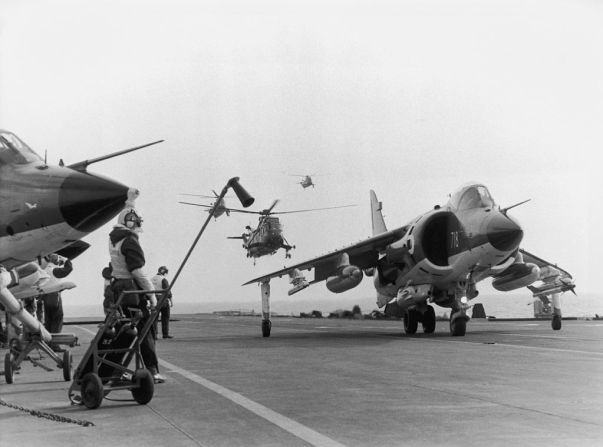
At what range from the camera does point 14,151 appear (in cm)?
1068

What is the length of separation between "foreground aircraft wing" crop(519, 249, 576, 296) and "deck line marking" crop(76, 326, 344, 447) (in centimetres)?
1638

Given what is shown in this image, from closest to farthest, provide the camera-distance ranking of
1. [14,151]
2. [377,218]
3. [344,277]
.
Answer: [14,151]
[344,277]
[377,218]

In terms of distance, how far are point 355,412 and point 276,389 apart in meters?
2.04

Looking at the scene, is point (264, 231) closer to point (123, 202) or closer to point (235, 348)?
point (235, 348)

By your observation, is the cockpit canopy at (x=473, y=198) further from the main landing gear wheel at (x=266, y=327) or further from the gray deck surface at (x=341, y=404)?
the main landing gear wheel at (x=266, y=327)

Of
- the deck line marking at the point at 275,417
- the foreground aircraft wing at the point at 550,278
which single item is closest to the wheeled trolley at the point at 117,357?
the deck line marking at the point at 275,417

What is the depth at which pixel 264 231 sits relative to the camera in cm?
5409

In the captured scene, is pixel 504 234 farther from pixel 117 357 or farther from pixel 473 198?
pixel 117 357

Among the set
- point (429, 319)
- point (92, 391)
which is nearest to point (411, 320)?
point (429, 319)

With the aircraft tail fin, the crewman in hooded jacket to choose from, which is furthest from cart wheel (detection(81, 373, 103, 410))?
the aircraft tail fin

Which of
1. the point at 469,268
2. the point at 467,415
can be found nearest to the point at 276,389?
the point at 467,415

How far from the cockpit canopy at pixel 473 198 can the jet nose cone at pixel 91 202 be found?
39.9 ft

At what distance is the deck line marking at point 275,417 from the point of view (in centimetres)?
575

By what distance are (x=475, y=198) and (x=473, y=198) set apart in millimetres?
49
